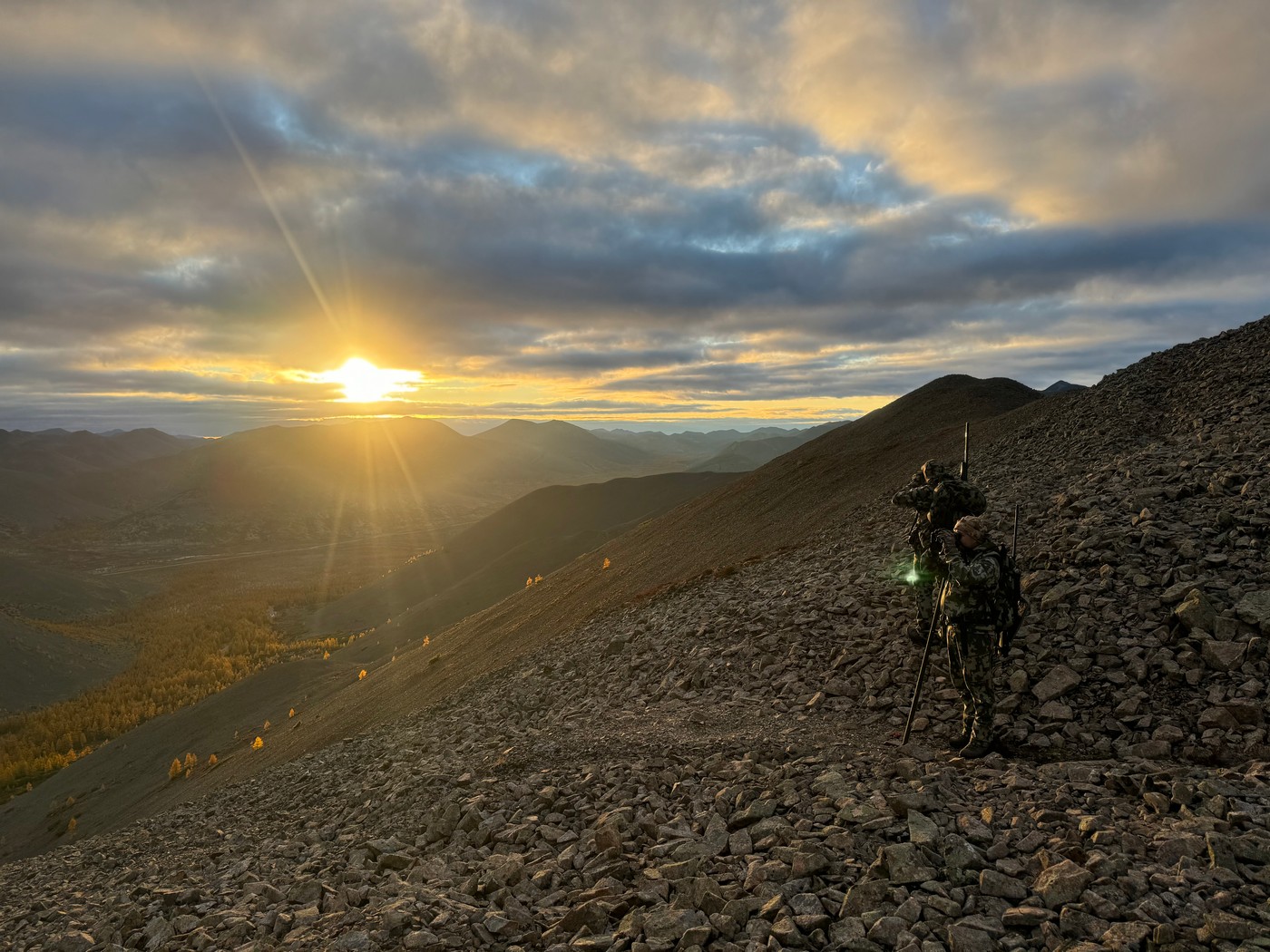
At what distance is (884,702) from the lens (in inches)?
347

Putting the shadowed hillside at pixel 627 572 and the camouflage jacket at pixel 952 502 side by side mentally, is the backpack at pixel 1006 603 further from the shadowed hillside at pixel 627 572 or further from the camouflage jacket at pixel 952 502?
the shadowed hillside at pixel 627 572

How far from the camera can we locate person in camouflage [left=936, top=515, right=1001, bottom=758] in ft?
23.5

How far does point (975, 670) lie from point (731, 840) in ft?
11.8

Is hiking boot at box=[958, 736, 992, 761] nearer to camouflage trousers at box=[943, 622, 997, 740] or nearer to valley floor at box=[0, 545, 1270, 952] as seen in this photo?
camouflage trousers at box=[943, 622, 997, 740]

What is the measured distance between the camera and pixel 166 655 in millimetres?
46250

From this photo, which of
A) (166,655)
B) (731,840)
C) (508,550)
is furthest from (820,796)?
(166,655)

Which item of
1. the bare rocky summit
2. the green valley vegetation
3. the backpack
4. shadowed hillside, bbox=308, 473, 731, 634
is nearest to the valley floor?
→ the bare rocky summit

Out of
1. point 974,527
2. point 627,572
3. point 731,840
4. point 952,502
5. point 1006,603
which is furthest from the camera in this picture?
point 627,572

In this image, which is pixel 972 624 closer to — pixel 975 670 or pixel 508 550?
pixel 975 670

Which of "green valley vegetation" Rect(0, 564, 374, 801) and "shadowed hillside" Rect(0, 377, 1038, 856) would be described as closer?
"shadowed hillside" Rect(0, 377, 1038, 856)

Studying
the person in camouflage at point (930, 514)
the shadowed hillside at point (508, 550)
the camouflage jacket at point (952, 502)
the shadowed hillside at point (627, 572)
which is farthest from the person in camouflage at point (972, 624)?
the shadowed hillside at point (508, 550)

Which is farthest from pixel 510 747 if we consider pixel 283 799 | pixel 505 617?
pixel 505 617

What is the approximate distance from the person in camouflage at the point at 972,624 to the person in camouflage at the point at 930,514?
56.9 inches

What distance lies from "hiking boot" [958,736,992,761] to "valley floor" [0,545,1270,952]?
0.25 m
